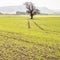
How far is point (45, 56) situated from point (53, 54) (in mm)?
1039

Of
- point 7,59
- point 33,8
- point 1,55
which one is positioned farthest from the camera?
point 33,8

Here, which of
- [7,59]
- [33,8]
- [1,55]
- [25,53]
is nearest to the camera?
[7,59]

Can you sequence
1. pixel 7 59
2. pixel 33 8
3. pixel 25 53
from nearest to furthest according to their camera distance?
pixel 7 59
pixel 25 53
pixel 33 8

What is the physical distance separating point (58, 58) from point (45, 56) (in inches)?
41.7

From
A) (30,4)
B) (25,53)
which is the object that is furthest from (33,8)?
(25,53)

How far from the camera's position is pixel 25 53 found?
15.0 metres

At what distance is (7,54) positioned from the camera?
1444cm

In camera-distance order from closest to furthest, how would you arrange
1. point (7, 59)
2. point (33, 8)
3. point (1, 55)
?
1. point (7, 59)
2. point (1, 55)
3. point (33, 8)

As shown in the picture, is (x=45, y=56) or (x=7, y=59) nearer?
(x=7, y=59)

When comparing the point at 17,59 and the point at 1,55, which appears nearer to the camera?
the point at 17,59

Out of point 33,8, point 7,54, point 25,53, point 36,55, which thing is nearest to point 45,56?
point 36,55

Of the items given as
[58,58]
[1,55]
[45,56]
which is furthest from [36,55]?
[1,55]

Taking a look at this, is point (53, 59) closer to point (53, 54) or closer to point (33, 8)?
point (53, 54)

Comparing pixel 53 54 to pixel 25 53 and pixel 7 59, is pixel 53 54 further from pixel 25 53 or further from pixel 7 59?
pixel 7 59
